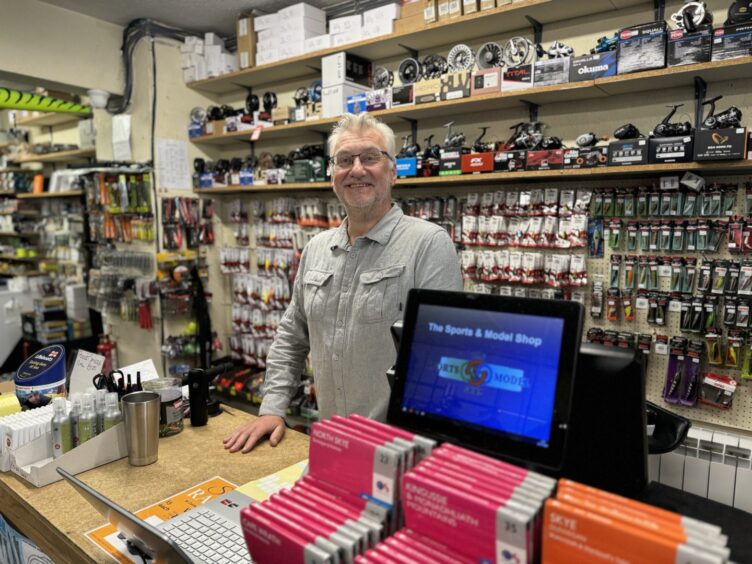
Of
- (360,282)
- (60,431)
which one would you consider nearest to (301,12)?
(360,282)

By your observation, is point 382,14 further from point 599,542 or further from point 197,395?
point 599,542

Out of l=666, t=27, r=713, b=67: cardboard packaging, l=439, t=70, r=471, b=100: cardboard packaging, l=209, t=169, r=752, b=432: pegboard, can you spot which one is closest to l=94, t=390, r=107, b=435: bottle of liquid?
l=209, t=169, r=752, b=432: pegboard

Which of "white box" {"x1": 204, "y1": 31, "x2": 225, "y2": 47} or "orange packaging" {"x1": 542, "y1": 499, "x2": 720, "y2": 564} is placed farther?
"white box" {"x1": 204, "y1": 31, "x2": 225, "y2": 47}

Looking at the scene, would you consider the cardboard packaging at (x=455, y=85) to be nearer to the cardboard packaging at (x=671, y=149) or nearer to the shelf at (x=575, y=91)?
the shelf at (x=575, y=91)

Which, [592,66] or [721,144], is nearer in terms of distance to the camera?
[721,144]

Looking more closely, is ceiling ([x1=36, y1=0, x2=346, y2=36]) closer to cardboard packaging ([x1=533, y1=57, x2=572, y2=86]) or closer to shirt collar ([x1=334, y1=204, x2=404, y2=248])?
cardboard packaging ([x1=533, y1=57, x2=572, y2=86])

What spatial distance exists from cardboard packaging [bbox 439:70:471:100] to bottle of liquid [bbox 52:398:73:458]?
96.7 inches

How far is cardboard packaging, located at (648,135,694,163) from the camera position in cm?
235

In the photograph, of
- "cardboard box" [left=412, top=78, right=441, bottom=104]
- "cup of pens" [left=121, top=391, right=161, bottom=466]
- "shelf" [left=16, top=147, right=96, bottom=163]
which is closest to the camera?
"cup of pens" [left=121, top=391, right=161, bottom=466]

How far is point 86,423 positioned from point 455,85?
2488 mm

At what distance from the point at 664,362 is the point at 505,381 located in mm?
2278

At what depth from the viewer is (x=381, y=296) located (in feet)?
5.83

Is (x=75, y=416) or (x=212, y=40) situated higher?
(x=212, y=40)

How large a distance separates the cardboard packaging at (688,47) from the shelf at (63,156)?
554 centimetres
